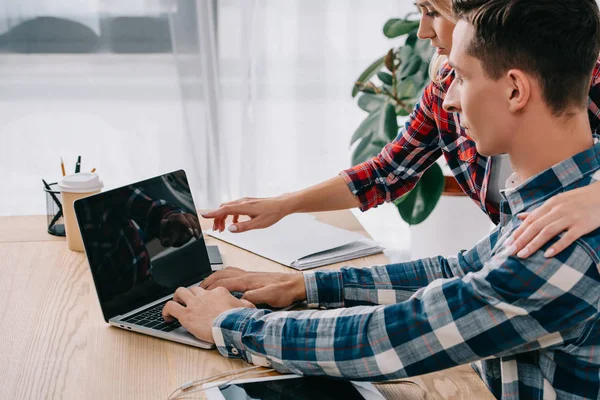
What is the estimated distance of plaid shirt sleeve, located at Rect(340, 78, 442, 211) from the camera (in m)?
1.54

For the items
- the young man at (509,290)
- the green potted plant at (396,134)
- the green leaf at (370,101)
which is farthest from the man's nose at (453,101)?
the green leaf at (370,101)

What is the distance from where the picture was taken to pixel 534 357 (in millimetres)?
936

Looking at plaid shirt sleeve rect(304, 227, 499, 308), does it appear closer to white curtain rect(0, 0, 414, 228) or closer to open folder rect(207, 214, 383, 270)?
open folder rect(207, 214, 383, 270)

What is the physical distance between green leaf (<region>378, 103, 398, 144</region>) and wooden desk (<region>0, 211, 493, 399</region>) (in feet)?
3.91

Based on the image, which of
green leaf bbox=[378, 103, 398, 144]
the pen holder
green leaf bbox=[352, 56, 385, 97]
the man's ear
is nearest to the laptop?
the pen holder

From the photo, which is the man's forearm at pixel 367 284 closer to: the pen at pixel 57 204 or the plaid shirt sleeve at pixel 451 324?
the plaid shirt sleeve at pixel 451 324

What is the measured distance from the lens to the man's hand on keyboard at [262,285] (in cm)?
115

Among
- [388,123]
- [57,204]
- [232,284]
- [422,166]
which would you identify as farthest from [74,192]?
[388,123]

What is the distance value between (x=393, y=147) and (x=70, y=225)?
2.29 ft

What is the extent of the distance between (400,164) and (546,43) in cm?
69

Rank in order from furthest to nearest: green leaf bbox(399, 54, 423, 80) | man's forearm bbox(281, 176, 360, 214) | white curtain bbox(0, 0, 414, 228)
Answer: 1. white curtain bbox(0, 0, 414, 228)
2. green leaf bbox(399, 54, 423, 80)
3. man's forearm bbox(281, 176, 360, 214)

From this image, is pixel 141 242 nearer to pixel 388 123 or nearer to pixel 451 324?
pixel 451 324

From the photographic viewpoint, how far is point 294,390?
92 cm

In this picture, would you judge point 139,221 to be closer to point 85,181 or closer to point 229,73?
point 85,181
